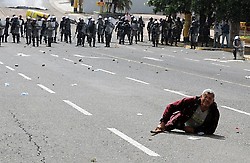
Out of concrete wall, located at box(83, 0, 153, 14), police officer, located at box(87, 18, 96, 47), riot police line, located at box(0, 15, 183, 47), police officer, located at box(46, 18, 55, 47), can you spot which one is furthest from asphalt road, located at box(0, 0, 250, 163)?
concrete wall, located at box(83, 0, 153, 14)

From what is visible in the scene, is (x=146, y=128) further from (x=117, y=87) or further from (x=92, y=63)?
(x=92, y=63)

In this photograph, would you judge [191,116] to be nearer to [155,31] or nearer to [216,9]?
[216,9]

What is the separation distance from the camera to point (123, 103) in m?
15.0

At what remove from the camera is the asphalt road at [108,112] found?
30.8 feet

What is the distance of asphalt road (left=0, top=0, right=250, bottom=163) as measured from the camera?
9.40 m

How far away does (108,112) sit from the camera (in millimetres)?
13414

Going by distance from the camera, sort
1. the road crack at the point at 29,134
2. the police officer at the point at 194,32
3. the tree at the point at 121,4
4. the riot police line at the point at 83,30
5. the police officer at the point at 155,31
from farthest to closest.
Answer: the tree at the point at 121,4
the police officer at the point at 155,31
the police officer at the point at 194,32
the riot police line at the point at 83,30
the road crack at the point at 29,134

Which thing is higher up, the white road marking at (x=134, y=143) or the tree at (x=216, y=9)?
the tree at (x=216, y=9)

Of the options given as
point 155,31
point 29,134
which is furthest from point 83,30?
point 29,134

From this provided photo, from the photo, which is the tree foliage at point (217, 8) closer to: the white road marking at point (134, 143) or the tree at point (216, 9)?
the tree at point (216, 9)

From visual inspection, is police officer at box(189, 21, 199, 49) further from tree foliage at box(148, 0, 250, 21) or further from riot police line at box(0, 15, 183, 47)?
riot police line at box(0, 15, 183, 47)

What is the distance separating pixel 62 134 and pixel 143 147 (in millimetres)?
1590

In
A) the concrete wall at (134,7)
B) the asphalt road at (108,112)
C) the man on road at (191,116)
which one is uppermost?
the concrete wall at (134,7)

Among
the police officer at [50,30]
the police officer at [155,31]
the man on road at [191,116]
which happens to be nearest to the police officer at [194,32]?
the police officer at [155,31]
